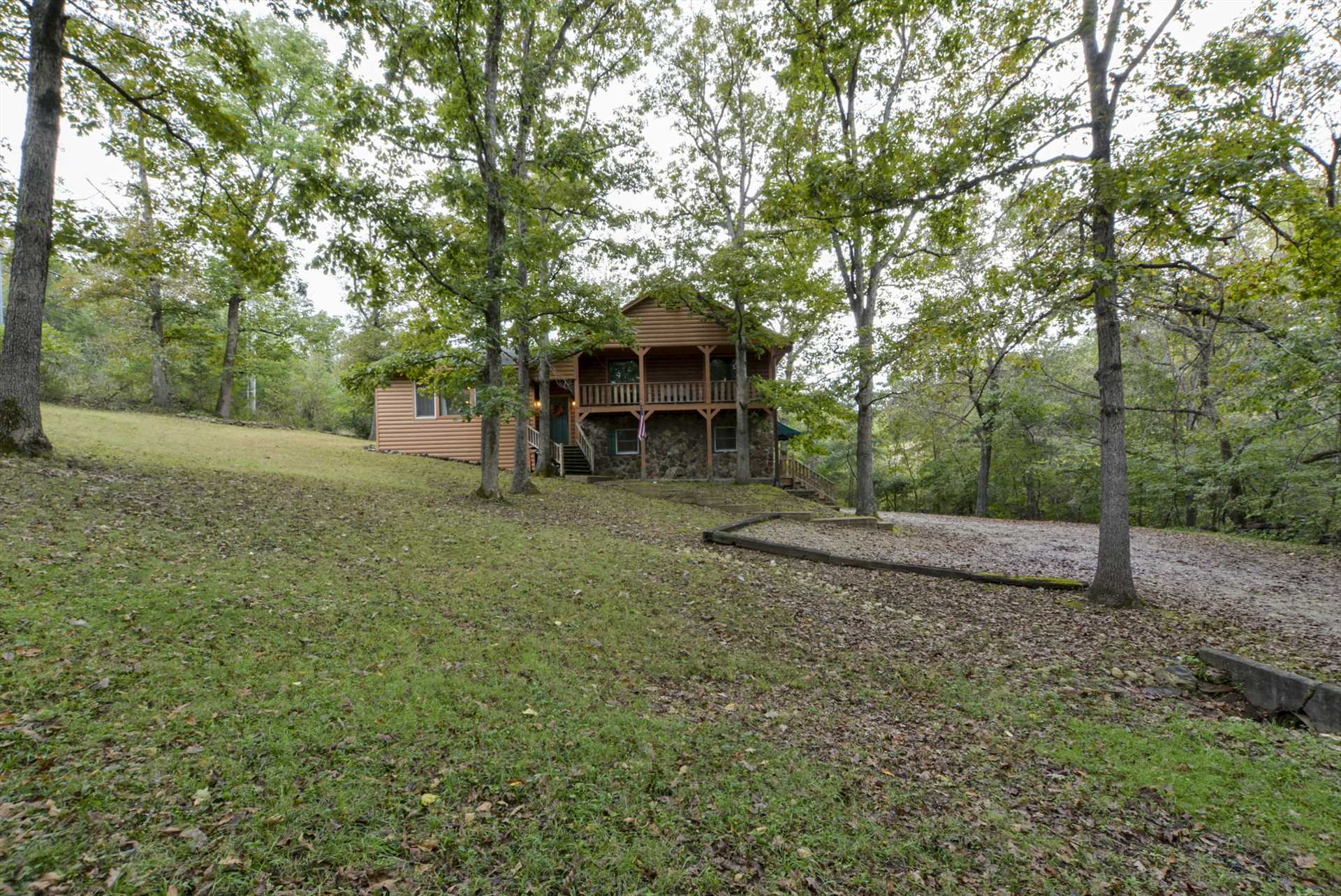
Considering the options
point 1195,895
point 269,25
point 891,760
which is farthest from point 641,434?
point 269,25

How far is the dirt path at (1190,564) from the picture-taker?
7500mm

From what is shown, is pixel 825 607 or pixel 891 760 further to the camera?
pixel 825 607

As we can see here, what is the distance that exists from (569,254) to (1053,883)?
16.5m

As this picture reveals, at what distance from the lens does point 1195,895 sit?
8.66 ft

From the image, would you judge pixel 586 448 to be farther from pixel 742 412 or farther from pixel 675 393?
pixel 742 412

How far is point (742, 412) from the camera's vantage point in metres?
18.7

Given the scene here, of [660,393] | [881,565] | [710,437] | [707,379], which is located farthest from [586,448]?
[881,565]

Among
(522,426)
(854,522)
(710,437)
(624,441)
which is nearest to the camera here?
(522,426)

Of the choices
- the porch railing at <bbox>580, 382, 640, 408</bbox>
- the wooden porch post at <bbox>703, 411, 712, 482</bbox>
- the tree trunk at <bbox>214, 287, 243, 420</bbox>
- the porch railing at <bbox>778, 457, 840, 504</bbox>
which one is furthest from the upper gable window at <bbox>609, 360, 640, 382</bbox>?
the tree trunk at <bbox>214, 287, 243, 420</bbox>

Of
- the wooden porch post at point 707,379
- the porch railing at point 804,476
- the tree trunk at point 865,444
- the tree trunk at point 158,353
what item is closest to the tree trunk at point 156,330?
the tree trunk at point 158,353

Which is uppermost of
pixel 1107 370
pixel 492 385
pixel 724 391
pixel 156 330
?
pixel 156 330

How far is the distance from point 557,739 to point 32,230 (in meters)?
10.3

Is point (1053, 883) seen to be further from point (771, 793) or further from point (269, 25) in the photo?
point (269, 25)

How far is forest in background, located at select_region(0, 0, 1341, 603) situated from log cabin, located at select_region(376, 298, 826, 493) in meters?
1.79
